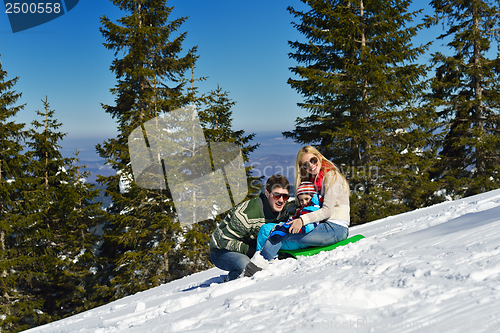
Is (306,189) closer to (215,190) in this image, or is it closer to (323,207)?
(323,207)

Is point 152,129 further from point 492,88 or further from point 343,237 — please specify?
point 492,88

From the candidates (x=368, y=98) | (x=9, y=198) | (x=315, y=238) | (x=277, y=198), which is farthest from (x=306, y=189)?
(x=9, y=198)

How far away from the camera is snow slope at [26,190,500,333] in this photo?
1.48 metres

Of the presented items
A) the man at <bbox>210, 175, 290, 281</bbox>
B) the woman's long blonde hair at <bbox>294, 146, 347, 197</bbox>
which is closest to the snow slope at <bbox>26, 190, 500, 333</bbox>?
the man at <bbox>210, 175, 290, 281</bbox>

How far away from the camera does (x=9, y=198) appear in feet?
37.8

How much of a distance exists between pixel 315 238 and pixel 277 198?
0.66 meters

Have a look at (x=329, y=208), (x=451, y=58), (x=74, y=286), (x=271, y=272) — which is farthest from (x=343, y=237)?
(x=74, y=286)

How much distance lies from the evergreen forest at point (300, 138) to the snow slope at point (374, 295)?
8.30 m

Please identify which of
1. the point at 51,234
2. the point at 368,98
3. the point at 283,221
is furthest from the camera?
the point at 51,234

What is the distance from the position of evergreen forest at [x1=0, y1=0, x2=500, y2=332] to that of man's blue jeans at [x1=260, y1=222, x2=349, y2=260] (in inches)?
291

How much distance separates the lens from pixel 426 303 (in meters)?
1.57

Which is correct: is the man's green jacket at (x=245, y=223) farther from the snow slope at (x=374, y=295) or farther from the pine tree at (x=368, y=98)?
the pine tree at (x=368, y=98)

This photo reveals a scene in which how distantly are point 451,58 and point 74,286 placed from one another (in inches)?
711

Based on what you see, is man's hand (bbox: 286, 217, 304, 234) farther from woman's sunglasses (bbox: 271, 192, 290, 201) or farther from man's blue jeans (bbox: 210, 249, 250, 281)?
man's blue jeans (bbox: 210, 249, 250, 281)
